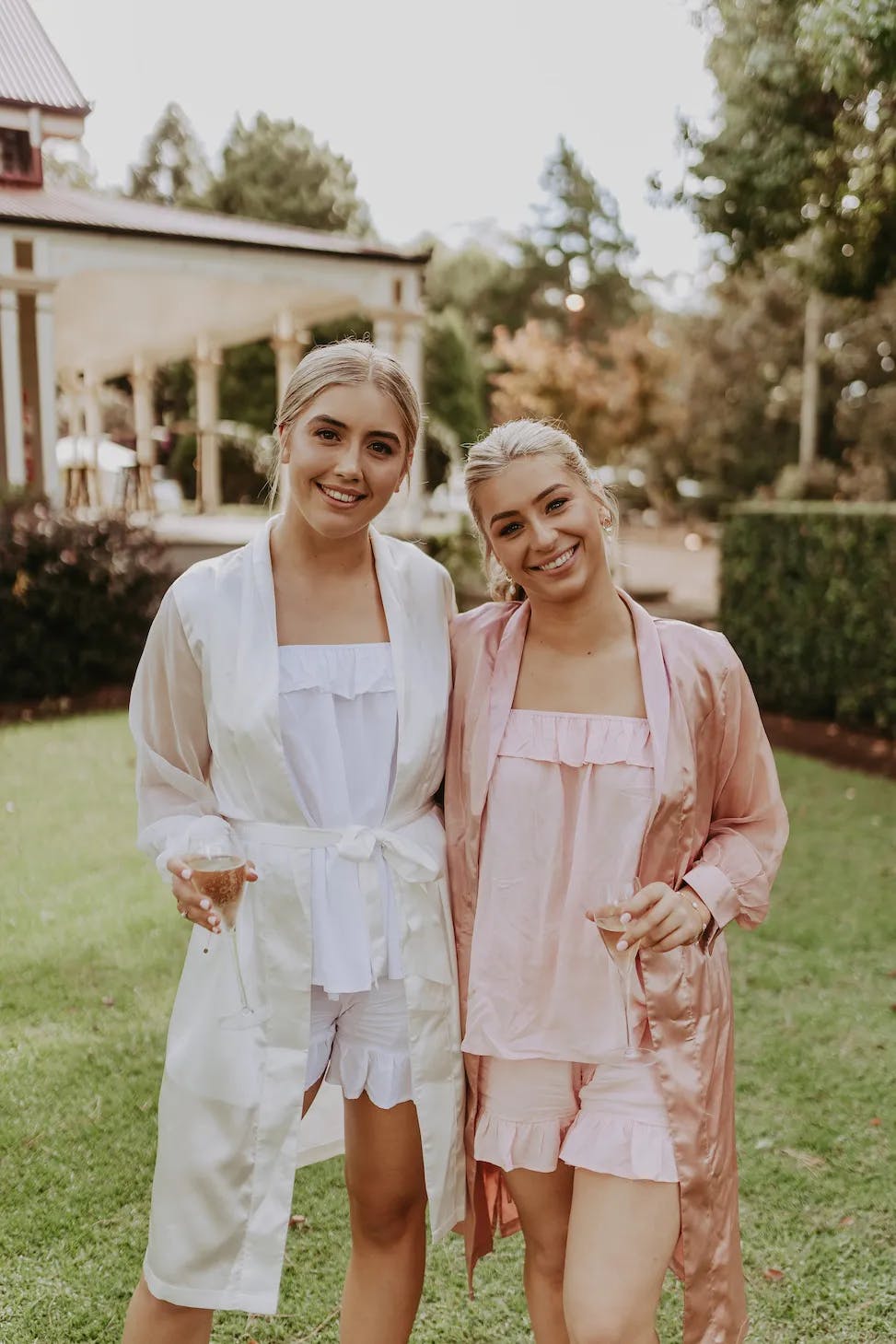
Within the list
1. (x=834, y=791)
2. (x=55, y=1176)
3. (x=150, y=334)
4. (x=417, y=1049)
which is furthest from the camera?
(x=150, y=334)

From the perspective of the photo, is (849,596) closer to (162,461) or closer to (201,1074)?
(201,1074)

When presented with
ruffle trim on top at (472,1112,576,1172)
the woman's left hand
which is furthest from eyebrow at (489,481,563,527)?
ruffle trim on top at (472,1112,576,1172)

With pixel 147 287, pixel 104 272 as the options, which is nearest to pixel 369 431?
pixel 104 272

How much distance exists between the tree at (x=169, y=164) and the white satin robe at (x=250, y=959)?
37.7 meters

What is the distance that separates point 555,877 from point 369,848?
0.37 metres

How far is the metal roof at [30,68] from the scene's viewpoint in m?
10.8

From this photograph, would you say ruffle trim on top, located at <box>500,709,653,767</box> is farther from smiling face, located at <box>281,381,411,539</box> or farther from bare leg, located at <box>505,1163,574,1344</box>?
bare leg, located at <box>505,1163,574,1344</box>

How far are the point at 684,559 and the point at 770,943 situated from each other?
26.1 metres

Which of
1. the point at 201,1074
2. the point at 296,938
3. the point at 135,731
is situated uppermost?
the point at 135,731

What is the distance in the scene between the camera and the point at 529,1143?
224 centimetres

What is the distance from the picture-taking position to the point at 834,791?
7969 mm

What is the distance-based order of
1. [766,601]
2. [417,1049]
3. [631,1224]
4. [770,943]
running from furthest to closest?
[766,601]
[770,943]
[417,1049]
[631,1224]

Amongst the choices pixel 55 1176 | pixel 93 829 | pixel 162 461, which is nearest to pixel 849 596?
pixel 93 829

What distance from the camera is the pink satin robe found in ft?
7.20
